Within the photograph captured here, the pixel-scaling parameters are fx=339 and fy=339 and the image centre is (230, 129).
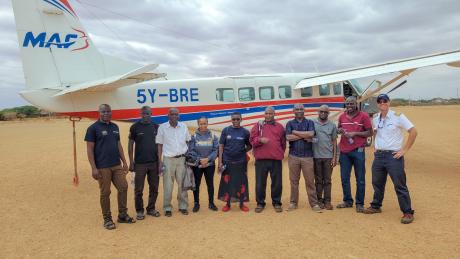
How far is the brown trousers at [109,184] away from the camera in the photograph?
546 centimetres

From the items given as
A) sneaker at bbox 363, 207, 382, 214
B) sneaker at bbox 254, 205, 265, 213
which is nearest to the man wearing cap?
sneaker at bbox 363, 207, 382, 214

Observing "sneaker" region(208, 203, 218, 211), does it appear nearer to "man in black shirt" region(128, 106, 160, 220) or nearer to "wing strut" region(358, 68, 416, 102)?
"man in black shirt" region(128, 106, 160, 220)

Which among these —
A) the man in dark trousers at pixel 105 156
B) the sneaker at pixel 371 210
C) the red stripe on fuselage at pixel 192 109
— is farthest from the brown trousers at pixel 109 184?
the sneaker at pixel 371 210

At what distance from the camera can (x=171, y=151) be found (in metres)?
6.13

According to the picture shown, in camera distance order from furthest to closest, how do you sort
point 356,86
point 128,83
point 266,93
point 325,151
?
point 356,86, point 266,93, point 128,83, point 325,151

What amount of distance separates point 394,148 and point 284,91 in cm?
603

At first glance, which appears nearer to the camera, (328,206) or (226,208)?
(328,206)

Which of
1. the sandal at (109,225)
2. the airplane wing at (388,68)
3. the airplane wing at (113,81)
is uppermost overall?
the airplane wing at (388,68)

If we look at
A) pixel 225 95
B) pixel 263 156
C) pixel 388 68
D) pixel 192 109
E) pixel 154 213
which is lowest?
pixel 154 213

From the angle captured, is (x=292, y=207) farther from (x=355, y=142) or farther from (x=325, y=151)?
(x=355, y=142)

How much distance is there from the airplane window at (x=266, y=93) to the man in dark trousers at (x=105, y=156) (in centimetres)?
618

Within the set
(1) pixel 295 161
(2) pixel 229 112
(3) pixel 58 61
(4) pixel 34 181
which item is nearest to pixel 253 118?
(2) pixel 229 112

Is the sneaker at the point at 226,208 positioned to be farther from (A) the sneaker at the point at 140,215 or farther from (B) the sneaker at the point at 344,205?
(B) the sneaker at the point at 344,205

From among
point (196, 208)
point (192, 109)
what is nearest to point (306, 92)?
point (192, 109)
